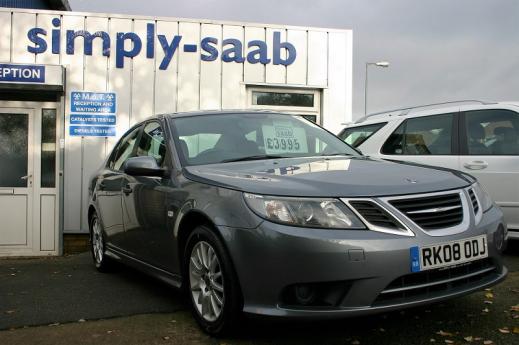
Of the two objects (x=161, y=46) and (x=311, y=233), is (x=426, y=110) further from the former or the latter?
(x=311, y=233)

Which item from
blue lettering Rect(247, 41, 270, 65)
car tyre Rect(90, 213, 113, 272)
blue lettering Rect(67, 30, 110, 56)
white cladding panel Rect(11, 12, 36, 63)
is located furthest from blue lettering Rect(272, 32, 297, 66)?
car tyre Rect(90, 213, 113, 272)

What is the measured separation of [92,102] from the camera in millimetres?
8539

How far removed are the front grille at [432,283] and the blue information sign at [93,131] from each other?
248 inches

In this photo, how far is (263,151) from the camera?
4359 millimetres

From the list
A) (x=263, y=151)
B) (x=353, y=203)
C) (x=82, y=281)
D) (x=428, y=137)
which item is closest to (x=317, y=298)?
(x=353, y=203)

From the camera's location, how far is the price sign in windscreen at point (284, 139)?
4.48m

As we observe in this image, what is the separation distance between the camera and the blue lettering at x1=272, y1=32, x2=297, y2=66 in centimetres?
897

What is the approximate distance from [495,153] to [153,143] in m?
3.64

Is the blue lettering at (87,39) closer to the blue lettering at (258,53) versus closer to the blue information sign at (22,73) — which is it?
the blue information sign at (22,73)

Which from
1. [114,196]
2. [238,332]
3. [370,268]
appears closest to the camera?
[370,268]

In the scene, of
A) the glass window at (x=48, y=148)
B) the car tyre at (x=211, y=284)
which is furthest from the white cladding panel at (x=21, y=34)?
the car tyre at (x=211, y=284)

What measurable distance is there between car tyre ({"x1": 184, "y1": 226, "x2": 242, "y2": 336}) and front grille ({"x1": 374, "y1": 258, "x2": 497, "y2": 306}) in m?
0.84

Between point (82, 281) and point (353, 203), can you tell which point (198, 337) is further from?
point (82, 281)

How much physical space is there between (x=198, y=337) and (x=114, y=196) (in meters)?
2.18
